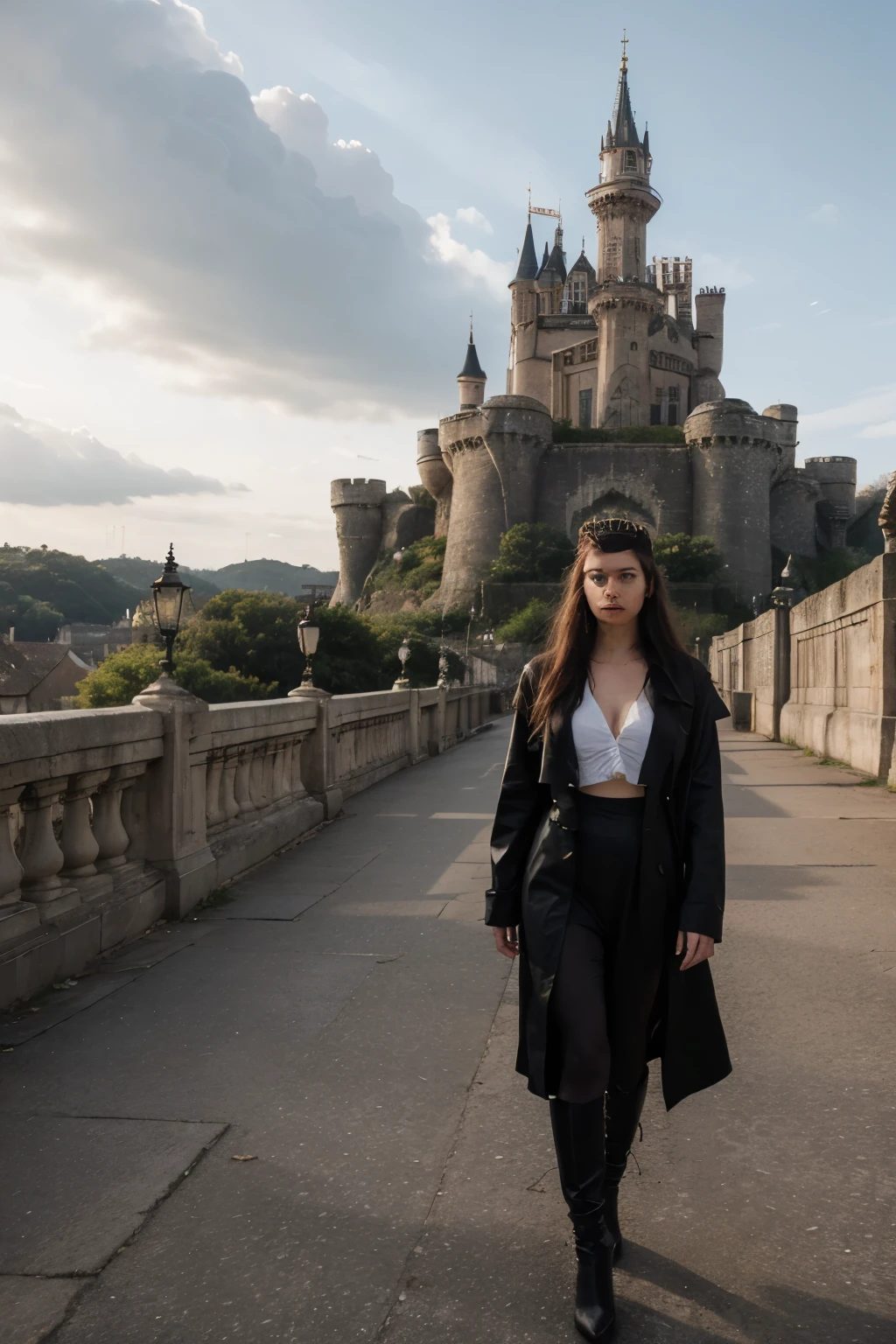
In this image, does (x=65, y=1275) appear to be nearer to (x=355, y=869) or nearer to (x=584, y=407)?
(x=355, y=869)

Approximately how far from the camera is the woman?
242 cm

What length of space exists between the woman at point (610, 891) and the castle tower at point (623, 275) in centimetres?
7333

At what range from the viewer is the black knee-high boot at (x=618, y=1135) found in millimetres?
2498

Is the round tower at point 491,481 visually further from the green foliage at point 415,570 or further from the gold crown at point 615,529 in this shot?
the gold crown at point 615,529

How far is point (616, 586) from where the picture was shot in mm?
2693

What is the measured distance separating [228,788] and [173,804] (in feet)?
4.45

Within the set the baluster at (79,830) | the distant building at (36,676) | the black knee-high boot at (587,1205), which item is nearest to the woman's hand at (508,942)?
the black knee-high boot at (587,1205)

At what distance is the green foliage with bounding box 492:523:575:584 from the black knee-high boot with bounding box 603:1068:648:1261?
65.1 meters

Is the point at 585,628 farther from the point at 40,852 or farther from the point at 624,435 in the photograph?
the point at 624,435

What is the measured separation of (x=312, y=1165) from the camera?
294 centimetres

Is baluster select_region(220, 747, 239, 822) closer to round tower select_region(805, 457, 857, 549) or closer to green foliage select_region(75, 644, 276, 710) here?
green foliage select_region(75, 644, 276, 710)

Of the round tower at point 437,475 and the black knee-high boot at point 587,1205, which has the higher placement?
the round tower at point 437,475

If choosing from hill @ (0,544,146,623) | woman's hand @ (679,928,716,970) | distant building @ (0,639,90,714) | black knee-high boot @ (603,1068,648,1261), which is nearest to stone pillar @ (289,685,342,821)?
black knee-high boot @ (603,1068,648,1261)

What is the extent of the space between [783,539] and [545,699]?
78.6 m
